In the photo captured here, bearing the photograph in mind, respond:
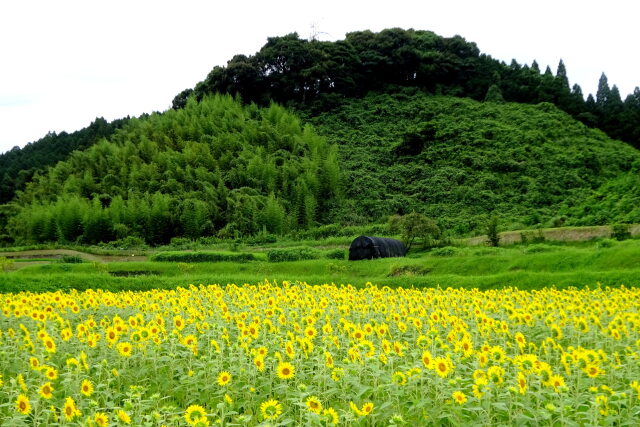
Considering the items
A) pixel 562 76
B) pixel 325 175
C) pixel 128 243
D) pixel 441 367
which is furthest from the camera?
pixel 562 76

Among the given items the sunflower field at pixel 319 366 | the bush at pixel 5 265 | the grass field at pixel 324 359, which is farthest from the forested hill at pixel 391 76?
the sunflower field at pixel 319 366

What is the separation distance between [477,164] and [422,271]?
25006 millimetres

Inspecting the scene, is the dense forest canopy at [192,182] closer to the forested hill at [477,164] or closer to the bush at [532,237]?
the forested hill at [477,164]

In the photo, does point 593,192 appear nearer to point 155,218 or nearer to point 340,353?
point 155,218

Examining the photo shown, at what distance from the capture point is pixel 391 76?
59.4 m

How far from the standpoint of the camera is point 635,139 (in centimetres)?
4831

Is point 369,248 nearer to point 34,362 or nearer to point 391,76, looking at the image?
point 34,362

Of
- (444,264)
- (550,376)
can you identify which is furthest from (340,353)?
(444,264)

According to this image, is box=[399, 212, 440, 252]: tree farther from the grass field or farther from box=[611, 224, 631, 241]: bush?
the grass field

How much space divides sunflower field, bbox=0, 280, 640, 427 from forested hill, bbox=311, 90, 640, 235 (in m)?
20.9

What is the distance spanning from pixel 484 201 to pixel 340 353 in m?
31.4

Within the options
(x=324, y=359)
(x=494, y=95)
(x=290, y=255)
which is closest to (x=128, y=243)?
(x=290, y=255)

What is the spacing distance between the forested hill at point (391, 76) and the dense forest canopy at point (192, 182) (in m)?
5.57

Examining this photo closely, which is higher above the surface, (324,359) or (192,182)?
(192,182)
